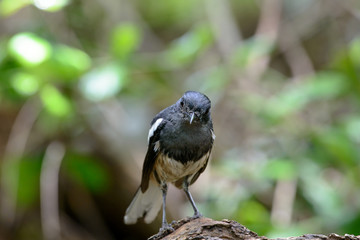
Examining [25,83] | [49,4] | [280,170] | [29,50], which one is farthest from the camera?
[280,170]

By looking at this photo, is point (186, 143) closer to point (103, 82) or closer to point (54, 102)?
point (103, 82)

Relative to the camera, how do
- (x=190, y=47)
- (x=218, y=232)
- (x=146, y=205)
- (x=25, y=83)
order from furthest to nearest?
(x=190, y=47) → (x=25, y=83) → (x=146, y=205) → (x=218, y=232)

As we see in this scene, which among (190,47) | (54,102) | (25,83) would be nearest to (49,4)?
(25,83)

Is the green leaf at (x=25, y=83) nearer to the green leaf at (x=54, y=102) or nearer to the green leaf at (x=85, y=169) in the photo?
the green leaf at (x=54, y=102)

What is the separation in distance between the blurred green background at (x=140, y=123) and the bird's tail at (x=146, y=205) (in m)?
1.03

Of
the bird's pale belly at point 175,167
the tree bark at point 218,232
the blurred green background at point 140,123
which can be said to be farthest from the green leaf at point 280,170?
the tree bark at point 218,232

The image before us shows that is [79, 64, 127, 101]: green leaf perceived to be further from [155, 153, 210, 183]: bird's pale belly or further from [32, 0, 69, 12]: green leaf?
[155, 153, 210, 183]: bird's pale belly

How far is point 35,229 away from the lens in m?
7.41

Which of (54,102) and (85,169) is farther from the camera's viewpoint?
(85,169)

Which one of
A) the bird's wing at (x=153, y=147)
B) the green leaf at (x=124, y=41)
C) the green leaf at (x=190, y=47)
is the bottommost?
the bird's wing at (x=153, y=147)

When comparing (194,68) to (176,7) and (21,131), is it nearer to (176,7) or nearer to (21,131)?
(176,7)

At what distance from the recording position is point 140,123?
7453mm

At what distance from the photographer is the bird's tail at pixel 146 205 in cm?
490

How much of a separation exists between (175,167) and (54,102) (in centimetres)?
183
